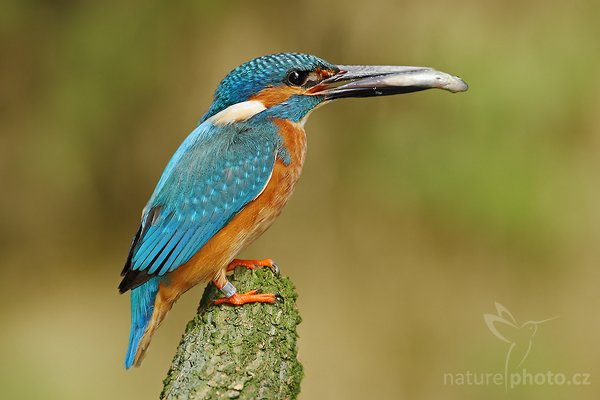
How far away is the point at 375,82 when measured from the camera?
311 cm

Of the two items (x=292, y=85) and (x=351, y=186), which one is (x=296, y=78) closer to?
(x=292, y=85)

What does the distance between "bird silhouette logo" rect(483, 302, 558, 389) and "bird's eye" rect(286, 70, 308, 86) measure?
2145mm

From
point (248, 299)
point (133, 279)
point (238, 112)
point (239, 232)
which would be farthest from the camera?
point (238, 112)

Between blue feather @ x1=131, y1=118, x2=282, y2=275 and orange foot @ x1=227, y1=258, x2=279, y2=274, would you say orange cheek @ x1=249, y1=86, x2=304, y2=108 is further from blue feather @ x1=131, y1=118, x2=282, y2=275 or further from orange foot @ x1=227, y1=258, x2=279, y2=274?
orange foot @ x1=227, y1=258, x2=279, y2=274

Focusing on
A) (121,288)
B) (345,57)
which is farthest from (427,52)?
(121,288)

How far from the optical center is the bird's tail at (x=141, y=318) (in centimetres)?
294

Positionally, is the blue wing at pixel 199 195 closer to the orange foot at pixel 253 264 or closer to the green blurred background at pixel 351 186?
the orange foot at pixel 253 264

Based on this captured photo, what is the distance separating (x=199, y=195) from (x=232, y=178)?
13cm

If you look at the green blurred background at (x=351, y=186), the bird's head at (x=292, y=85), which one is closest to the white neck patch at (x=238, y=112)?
→ the bird's head at (x=292, y=85)

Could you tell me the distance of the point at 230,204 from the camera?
2.92 metres

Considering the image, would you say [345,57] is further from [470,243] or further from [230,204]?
[230,204]

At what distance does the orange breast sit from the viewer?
9.55 ft

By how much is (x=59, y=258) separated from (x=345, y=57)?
83.4 inches

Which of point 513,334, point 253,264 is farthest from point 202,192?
point 513,334
